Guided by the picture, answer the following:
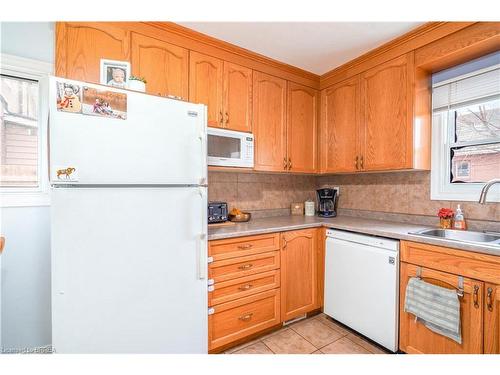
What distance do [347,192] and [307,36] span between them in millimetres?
1575

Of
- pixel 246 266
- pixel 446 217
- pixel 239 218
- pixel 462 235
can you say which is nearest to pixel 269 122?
pixel 239 218

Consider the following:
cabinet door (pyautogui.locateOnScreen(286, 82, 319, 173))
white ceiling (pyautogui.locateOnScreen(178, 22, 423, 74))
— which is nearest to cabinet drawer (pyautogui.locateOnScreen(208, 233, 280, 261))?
cabinet door (pyautogui.locateOnScreen(286, 82, 319, 173))

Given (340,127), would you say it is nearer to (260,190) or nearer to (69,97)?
(260,190)

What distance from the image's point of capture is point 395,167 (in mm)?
1917

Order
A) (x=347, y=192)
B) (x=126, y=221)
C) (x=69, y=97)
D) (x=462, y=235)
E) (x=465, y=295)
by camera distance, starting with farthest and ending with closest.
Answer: (x=347, y=192) < (x=462, y=235) < (x=465, y=295) < (x=126, y=221) < (x=69, y=97)

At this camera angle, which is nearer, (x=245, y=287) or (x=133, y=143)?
(x=133, y=143)

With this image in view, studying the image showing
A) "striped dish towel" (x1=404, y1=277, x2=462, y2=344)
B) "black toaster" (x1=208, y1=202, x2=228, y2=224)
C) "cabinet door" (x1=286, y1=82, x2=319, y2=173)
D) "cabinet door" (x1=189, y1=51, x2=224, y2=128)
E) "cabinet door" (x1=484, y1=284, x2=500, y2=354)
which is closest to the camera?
"cabinet door" (x1=484, y1=284, x2=500, y2=354)

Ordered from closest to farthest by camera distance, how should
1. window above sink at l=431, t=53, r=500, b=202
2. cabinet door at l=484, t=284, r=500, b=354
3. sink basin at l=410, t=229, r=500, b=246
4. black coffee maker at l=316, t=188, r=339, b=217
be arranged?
1. cabinet door at l=484, t=284, r=500, b=354
2. sink basin at l=410, t=229, r=500, b=246
3. window above sink at l=431, t=53, r=500, b=202
4. black coffee maker at l=316, t=188, r=339, b=217

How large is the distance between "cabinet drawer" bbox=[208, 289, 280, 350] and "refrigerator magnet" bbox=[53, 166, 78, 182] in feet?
3.77

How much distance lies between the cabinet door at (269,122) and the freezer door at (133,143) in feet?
2.67

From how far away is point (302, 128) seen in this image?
7.95ft

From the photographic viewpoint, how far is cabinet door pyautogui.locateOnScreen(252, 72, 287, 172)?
2.13 metres

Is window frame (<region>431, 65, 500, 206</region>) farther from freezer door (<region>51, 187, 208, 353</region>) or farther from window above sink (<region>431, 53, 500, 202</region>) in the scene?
freezer door (<region>51, 187, 208, 353</region>)

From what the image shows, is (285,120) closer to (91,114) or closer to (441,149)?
(441,149)
